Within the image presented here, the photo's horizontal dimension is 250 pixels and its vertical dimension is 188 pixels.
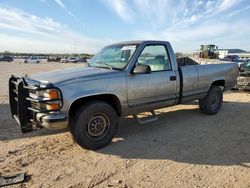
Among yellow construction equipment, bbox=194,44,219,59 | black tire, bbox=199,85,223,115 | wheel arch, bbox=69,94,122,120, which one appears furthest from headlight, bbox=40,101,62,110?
yellow construction equipment, bbox=194,44,219,59

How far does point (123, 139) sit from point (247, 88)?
770 cm

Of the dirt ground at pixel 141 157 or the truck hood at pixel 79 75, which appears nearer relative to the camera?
the dirt ground at pixel 141 157

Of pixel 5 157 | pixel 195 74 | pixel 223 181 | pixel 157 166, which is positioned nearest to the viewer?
pixel 223 181

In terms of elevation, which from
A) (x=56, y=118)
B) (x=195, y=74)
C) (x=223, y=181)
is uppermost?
(x=195, y=74)

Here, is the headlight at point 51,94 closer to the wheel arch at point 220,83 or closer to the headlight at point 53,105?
the headlight at point 53,105

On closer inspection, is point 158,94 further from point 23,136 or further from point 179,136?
point 23,136

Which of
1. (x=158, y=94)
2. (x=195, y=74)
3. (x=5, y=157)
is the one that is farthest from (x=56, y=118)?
(x=195, y=74)

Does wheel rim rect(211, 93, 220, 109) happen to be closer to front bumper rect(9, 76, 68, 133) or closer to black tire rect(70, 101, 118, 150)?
black tire rect(70, 101, 118, 150)

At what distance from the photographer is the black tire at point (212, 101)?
676 centimetres

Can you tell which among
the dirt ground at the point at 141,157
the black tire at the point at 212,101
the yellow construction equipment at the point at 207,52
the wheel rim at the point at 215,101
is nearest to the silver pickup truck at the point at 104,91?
the dirt ground at the point at 141,157

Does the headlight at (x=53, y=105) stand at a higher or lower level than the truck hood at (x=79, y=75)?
lower

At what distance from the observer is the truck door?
15.9 feet

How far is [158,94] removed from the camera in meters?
5.27

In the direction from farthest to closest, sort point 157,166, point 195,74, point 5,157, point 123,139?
point 195,74 < point 123,139 < point 5,157 < point 157,166
